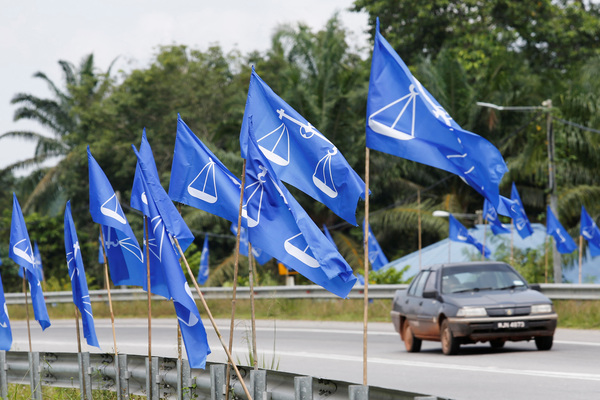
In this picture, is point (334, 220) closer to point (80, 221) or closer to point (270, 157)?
point (80, 221)

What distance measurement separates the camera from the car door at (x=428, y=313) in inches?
624

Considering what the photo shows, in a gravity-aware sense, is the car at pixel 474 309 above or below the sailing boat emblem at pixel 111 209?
below

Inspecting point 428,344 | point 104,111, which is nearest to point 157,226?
point 428,344

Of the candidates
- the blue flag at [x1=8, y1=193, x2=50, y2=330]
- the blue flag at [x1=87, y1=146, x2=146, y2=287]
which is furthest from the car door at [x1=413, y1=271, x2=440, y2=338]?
the blue flag at [x1=87, y1=146, x2=146, y2=287]

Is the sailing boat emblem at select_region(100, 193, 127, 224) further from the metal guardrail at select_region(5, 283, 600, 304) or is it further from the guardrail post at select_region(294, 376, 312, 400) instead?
the metal guardrail at select_region(5, 283, 600, 304)

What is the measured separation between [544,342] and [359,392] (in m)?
9.70

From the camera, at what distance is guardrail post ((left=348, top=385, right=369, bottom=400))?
655 cm

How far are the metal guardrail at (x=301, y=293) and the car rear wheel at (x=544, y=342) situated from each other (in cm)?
404

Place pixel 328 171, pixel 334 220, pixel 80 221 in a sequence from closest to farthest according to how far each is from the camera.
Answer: pixel 328 171 → pixel 334 220 → pixel 80 221

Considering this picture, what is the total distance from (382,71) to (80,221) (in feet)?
151

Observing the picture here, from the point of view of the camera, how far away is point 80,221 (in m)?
52.9

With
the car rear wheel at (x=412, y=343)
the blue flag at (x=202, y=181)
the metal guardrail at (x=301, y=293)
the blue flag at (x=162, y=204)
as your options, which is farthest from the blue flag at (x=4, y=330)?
the car rear wheel at (x=412, y=343)

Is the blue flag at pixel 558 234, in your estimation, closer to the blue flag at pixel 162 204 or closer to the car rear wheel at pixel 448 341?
the car rear wheel at pixel 448 341

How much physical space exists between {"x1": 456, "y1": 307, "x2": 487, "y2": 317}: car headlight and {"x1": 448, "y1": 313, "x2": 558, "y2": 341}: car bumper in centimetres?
8
